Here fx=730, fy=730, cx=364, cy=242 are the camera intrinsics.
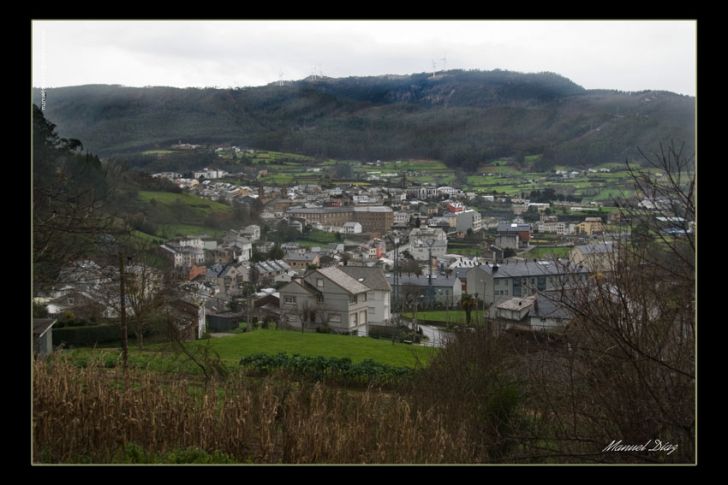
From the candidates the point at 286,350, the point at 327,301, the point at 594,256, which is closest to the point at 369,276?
the point at 327,301

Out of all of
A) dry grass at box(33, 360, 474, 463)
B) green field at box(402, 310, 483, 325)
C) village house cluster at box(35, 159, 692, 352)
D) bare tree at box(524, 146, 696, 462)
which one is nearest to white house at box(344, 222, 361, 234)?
village house cluster at box(35, 159, 692, 352)

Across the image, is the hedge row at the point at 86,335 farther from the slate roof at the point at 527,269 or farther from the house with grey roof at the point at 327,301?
the slate roof at the point at 527,269

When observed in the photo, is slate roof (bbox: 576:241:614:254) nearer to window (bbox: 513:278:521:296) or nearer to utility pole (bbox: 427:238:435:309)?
window (bbox: 513:278:521:296)

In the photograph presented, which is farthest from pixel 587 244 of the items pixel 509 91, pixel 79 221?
pixel 79 221

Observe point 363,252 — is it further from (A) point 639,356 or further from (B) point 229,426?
(A) point 639,356

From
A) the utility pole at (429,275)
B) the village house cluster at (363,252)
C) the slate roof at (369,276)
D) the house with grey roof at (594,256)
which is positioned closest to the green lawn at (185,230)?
the village house cluster at (363,252)
